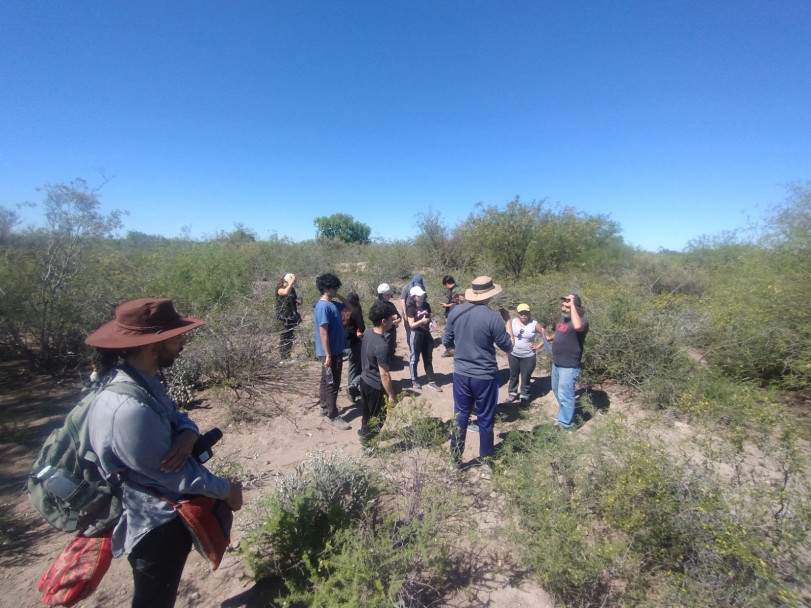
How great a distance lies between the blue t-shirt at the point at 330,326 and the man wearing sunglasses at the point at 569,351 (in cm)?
248

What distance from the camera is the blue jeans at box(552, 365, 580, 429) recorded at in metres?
3.58

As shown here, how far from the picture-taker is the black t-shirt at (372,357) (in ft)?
10.3

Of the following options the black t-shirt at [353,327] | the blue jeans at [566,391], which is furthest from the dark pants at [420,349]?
the blue jeans at [566,391]

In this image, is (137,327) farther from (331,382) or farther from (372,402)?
(331,382)

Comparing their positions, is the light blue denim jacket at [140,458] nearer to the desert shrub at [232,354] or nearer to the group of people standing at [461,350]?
the group of people standing at [461,350]

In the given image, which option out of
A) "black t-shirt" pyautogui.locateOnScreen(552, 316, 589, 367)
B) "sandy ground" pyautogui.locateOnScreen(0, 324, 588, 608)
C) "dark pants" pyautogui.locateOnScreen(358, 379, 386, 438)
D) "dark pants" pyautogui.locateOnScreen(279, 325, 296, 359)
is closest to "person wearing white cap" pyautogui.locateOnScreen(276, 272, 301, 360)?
"dark pants" pyautogui.locateOnScreen(279, 325, 296, 359)

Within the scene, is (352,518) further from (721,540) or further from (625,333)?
(625,333)

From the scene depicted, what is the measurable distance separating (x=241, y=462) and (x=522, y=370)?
3564 mm

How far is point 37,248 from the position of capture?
5.55 metres

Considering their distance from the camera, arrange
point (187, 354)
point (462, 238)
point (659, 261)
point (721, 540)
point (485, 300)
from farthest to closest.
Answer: point (659, 261), point (462, 238), point (187, 354), point (485, 300), point (721, 540)

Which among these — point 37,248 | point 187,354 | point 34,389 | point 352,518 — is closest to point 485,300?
point 352,518

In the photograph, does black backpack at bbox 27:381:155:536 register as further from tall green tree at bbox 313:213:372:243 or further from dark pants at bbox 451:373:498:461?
tall green tree at bbox 313:213:372:243

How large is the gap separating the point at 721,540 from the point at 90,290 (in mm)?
8298

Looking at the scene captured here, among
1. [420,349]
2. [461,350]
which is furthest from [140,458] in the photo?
[420,349]
